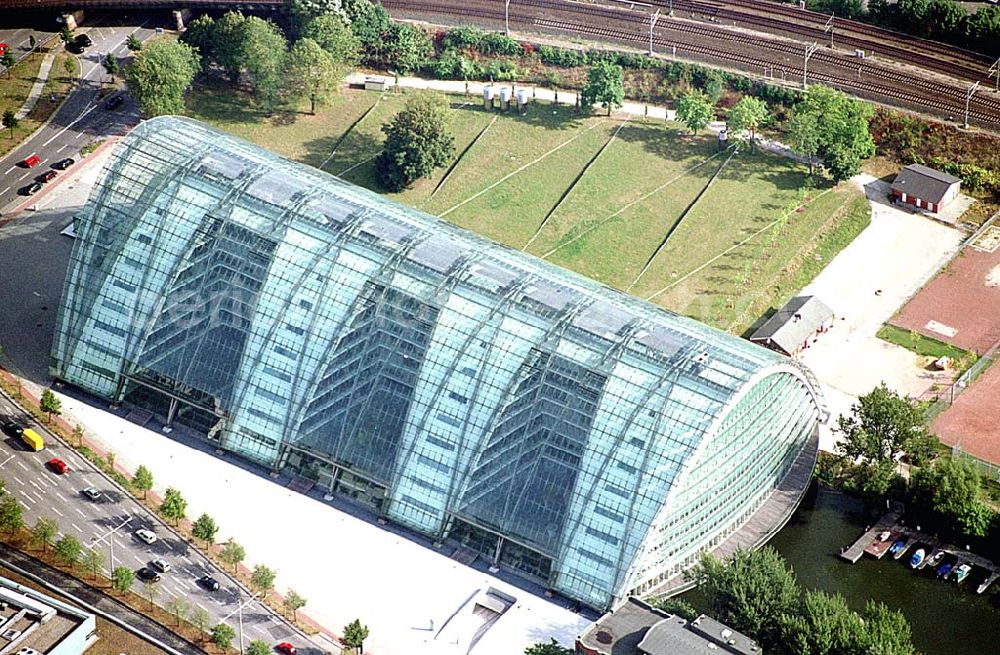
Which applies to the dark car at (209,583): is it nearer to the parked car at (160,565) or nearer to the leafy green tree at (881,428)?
the parked car at (160,565)


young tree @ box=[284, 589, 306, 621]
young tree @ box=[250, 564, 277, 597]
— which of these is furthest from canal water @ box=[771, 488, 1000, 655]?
young tree @ box=[250, 564, 277, 597]

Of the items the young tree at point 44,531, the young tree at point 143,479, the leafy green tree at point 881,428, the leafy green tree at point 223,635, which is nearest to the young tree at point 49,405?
the young tree at point 44,531

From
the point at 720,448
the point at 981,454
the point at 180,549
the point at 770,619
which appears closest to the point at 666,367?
the point at 720,448

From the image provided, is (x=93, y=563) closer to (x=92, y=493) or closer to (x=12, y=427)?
(x=92, y=493)

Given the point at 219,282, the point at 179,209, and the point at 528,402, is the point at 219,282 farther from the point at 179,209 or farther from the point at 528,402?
the point at 528,402

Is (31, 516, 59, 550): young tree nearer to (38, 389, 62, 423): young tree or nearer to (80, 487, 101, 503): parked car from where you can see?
(80, 487, 101, 503): parked car

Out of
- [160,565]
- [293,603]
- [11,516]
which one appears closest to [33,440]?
[11,516]
